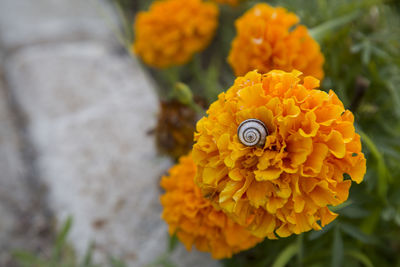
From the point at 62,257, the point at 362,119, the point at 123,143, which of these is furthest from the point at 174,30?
the point at 62,257

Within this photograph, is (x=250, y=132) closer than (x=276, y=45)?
Yes

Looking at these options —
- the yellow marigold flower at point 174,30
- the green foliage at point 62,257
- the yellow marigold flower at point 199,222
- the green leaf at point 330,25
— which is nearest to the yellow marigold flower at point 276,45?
the green leaf at point 330,25

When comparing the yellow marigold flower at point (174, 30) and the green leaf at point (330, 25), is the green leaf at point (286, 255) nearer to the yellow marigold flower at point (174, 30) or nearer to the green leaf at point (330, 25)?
the green leaf at point (330, 25)

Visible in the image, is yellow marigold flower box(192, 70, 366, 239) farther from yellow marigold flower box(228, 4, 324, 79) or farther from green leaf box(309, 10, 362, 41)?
green leaf box(309, 10, 362, 41)

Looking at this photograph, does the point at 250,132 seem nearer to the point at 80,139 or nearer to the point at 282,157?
the point at 282,157

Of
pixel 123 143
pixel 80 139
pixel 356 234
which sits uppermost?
pixel 80 139

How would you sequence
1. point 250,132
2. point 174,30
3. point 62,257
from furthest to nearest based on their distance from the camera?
point 174,30 < point 62,257 < point 250,132

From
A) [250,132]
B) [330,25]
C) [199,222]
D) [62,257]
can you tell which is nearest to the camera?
[250,132]
